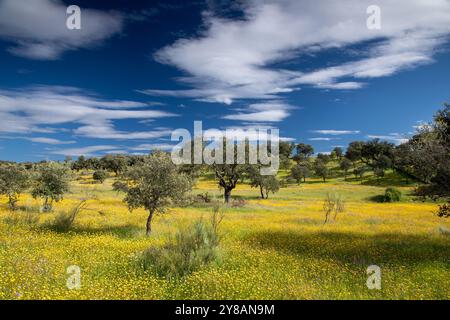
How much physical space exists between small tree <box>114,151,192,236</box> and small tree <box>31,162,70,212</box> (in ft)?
46.9

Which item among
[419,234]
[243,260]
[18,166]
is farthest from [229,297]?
[18,166]

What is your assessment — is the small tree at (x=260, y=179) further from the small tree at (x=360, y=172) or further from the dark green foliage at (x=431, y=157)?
the small tree at (x=360, y=172)

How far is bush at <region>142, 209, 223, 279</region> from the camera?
12.9m

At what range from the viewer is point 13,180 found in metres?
34.6

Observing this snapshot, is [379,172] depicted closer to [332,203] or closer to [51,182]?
[332,203]

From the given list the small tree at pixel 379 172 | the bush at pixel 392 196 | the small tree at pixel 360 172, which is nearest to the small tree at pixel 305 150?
the small tree at pixel 360 172

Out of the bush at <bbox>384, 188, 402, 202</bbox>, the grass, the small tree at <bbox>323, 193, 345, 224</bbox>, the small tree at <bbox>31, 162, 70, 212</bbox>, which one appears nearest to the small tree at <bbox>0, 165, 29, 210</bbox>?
the small tree at <bbox>31, 162, 70, 212</bbox>

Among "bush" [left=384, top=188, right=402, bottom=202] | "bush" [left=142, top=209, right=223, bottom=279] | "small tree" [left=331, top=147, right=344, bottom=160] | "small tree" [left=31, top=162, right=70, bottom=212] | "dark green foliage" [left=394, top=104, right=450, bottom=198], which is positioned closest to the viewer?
"bush" [left=142, top=209, right=223, bottom=279]

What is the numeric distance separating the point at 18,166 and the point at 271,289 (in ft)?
116

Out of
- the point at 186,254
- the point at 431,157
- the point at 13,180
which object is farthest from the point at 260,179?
the point at 186,254

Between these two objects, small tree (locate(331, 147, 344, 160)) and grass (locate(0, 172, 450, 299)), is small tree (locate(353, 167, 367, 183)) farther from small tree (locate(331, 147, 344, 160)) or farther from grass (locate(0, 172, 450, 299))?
grass (locate(0, 172, 450, 299))

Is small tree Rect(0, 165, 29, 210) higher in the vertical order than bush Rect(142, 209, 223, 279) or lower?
higher
